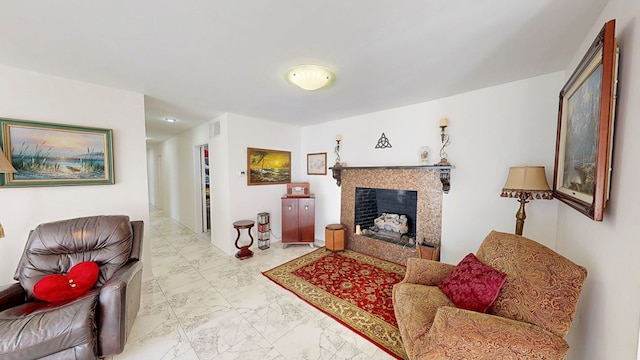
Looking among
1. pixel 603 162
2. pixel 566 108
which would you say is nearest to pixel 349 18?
pixel 603 162

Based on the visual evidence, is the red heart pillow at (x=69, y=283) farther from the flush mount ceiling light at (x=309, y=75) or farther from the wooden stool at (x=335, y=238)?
the wooden stool at (x=335, y=238)

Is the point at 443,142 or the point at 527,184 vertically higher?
the point at 443,142

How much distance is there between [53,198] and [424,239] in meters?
4.21

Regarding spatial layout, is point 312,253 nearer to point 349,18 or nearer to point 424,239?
point 424,239

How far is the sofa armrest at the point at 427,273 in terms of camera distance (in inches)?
71.6

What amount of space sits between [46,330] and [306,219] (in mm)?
2946

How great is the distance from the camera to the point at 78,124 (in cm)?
223

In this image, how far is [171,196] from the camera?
5859 mm

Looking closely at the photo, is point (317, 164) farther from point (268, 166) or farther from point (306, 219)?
Result: point (306, 219)

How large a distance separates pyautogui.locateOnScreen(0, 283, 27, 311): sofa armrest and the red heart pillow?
0.28 feet

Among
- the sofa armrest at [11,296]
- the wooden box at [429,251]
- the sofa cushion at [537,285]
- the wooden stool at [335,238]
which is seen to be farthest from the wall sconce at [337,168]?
the sofa armrest at [11,296]

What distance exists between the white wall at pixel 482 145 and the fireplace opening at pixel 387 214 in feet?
1.74

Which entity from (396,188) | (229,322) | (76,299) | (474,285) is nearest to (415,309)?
(474,285)

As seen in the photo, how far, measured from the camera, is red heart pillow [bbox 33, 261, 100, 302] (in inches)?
59.4
